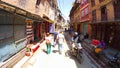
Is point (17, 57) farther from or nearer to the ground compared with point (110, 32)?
nearer to the ground

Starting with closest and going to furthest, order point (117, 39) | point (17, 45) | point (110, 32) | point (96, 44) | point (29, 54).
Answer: point (17, 45), point (29, 54), point (96, 44), point (117, 39), point (110, 32)

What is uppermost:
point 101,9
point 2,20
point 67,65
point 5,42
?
point 101,9

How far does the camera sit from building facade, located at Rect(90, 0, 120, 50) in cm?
1408

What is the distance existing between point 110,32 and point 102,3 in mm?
3786

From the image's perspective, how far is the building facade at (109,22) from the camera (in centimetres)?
1408

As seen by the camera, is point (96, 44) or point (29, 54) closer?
point (29, 54)

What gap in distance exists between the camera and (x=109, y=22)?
13430mm

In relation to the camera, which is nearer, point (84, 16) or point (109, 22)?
point (109, 22)

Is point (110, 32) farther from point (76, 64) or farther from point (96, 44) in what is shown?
point (76, 64)

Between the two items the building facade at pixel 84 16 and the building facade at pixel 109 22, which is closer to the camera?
the building facade at pixel 109 22

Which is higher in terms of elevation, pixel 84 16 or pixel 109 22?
pixel 84 16

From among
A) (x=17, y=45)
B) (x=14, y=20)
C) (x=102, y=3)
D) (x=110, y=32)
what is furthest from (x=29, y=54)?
(x=102, y=3)

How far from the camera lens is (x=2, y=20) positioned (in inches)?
298

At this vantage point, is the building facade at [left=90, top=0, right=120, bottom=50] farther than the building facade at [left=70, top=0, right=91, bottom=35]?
No
